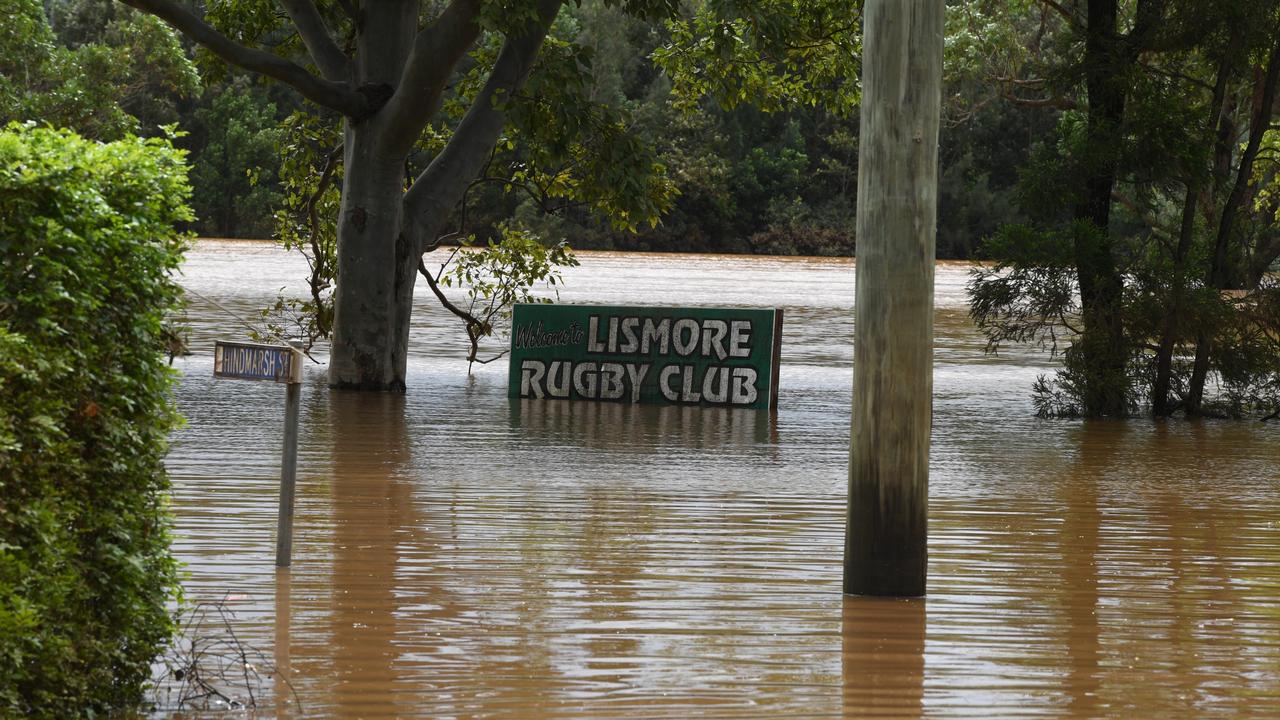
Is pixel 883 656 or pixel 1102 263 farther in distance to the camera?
pixel 1102 263

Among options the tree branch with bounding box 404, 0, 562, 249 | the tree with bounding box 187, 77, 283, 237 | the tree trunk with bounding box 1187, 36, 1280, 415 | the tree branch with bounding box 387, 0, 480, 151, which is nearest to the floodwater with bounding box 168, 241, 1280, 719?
the tree trunk with bounding box 1187, 36, 1280, 415

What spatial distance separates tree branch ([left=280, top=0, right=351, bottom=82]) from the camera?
17.3 meters

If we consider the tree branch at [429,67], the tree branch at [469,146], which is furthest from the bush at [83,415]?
the tree branch at [469,146]

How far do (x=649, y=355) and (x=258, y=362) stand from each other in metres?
10.5

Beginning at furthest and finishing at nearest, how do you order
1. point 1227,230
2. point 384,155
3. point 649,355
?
point 384,155 → point 649,355 → point 1227,230

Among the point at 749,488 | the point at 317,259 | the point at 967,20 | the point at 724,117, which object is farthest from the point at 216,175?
the point at 749,488

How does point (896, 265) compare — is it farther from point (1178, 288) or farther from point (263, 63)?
point (263, 63)

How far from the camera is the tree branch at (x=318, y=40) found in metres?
17.3

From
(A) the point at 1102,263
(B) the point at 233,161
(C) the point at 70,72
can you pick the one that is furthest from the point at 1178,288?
(B) the point at 233,161

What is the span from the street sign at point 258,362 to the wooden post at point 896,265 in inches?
88.6

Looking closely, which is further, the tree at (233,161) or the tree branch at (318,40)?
the tree at (233,161)

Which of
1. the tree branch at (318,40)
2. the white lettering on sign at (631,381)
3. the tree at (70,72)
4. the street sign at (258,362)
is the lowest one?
the white lettering on sign at (631,381)

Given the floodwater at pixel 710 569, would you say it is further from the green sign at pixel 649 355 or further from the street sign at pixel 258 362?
the green sign at pixel 649 355

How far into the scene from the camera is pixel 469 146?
17.4 meters
